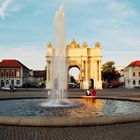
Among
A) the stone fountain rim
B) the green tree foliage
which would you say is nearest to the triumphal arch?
the green tree foliage

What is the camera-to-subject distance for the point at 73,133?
38.3 feet

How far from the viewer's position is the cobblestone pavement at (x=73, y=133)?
10961mm

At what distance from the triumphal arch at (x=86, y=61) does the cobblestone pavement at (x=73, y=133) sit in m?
85.2

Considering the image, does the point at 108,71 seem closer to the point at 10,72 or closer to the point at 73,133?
the point at 10,72

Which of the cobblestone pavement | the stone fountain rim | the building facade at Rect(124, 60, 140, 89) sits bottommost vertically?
the cobblestone pavement

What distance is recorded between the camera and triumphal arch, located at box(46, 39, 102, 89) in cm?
9912

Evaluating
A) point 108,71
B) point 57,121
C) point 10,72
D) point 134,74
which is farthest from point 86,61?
point 57,121

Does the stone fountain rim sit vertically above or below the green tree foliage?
below

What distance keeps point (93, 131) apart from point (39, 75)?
18011 centimetres

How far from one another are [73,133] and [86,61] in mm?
87797

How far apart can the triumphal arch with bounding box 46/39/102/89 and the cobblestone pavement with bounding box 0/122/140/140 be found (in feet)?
280

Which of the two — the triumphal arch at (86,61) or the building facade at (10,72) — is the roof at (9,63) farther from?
the triumphal arch at (86,61)

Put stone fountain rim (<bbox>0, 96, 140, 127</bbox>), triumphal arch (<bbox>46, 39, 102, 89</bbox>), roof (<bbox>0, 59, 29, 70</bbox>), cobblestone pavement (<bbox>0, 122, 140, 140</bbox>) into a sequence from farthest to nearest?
roof (<bbox>0, 59, 29, 70</bbox>) → triumphal arch (<bbox>46, 39, 102, 89</bbox>) → stone fountain rim (<bbox>0, 96, 140, 127</bbox>) → cobblestone pavement (<bbox>0, 122, 140, 140</bbox>)

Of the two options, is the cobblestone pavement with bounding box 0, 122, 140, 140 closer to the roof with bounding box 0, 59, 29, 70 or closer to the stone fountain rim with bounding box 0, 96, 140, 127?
the stone fountain rim with bounding box 0, 96, 140, 127
